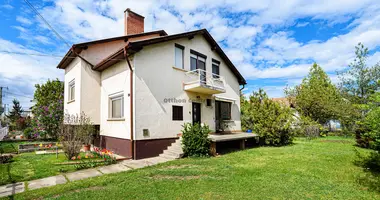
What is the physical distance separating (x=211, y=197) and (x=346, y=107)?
74.8 ft

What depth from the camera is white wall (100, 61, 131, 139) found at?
32.0ft

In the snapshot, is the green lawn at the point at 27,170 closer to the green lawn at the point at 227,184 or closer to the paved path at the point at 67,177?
the paved path at the point at 67,177

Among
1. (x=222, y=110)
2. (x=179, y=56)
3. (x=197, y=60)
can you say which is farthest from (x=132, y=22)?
(x=222, y=110)

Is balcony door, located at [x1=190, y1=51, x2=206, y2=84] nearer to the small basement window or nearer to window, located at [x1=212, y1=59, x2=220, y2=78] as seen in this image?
window, located at [x1=212, y1=59, x2=220, y2=78]

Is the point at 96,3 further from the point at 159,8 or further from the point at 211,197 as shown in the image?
the point at 211,197

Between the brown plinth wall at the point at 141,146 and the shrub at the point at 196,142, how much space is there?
47.6 inches

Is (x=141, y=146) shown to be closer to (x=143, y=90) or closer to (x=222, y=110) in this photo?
(x=143, y=90)

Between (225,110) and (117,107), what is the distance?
7.86m

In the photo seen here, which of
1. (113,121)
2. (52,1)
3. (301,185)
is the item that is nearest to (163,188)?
(301,185)

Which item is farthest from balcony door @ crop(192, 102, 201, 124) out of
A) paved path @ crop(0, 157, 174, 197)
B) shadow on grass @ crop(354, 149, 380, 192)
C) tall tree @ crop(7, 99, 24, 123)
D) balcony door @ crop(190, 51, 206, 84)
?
tall tree @ crop(7, 99, 24, 123)

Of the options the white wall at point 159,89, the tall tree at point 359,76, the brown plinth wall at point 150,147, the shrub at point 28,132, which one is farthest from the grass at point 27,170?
the tall tree at point 359,76

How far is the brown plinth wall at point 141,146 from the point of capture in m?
9.13

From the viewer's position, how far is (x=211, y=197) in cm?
443

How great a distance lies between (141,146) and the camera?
922 centimetres
